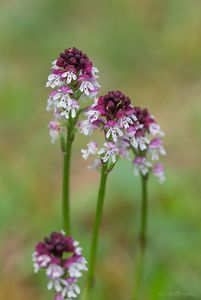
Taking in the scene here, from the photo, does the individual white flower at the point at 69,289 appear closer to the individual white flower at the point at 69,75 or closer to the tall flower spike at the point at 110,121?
the tall flower spike at the point at 110,121

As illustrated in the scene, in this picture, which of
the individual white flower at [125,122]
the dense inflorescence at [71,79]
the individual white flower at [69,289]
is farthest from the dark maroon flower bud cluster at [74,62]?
the individual white flower at [69,289]

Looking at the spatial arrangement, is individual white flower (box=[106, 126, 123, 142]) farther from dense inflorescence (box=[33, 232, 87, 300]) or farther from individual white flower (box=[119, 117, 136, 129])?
dense inflorescence (box=[33, 232, 87, 300])

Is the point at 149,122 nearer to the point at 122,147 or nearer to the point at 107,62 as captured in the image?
the point at 122,147

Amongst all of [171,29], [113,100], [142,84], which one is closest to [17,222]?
[113,100]

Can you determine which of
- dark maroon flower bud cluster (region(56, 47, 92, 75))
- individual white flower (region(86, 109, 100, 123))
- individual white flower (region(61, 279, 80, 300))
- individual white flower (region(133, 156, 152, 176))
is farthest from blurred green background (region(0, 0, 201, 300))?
dark maroon flower bud cluster (region(56, 47, 92, 75))

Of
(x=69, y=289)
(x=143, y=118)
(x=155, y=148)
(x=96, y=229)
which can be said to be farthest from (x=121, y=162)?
(x=69, y=289)
